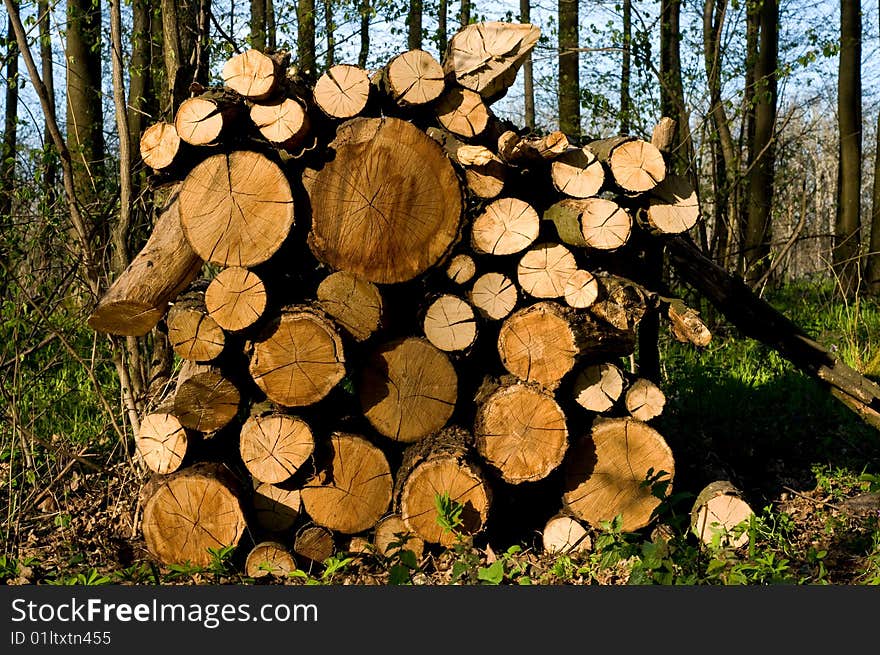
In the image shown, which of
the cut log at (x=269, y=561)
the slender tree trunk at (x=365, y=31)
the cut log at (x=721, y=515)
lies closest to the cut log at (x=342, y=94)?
the cut log at (x=269, y=561)

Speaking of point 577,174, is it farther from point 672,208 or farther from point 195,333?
point 195,333

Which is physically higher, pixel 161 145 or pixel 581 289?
pixel 161 145

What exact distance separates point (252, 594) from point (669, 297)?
233cm

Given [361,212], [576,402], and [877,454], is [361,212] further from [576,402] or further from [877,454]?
[877,454]

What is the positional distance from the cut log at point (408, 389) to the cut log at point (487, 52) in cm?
121

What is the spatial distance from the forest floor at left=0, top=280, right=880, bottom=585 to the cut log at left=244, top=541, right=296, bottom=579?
1.8 inches

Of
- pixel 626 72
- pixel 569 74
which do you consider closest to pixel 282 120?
pixel 626 72

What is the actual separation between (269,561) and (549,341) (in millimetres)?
1601

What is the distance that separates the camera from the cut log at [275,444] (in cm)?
390

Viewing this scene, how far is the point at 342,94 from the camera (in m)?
3.84

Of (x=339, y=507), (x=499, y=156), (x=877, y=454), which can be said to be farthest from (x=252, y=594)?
(x=877, y=454)

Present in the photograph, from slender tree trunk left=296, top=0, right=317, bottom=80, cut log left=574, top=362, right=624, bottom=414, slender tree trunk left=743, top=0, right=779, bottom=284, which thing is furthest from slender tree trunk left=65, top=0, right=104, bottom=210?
slender tree trunk left=743, top=0, right=779, bottom=284

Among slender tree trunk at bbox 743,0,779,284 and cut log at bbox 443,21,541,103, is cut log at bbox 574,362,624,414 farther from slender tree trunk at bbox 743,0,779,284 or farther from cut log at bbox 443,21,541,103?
slender tree trunk at bbox 743,0,779,284

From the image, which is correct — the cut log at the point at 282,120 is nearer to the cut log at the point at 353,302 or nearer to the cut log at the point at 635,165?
the cut log at the point at 353,302
